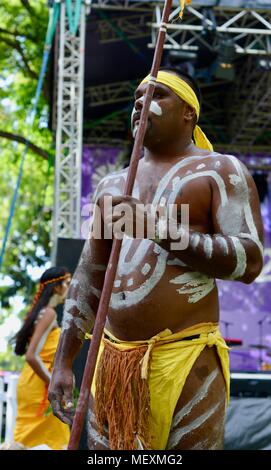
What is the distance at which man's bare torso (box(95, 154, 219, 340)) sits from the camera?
2650mm

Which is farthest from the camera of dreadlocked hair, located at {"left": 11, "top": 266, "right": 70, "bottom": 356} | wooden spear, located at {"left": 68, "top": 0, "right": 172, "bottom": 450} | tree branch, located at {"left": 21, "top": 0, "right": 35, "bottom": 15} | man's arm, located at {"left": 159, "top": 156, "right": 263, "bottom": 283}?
tree branch, located at {"left": 21, "top": 0, "right": 35, "bottom": 15}

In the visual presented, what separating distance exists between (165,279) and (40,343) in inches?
140

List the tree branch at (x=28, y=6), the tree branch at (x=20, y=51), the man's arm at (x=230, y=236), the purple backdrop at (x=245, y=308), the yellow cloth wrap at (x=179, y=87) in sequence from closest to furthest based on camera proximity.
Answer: the man's arm at (x=230, y=236) → the yellow cloth wrap at (x=179, y=87) → the purple backdrop at (x=245, y=308) → the tree branch at (x=28, y=6) → the tree branch at (x=20, y=51)

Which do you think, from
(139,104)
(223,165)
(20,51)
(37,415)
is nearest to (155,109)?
(139,104)

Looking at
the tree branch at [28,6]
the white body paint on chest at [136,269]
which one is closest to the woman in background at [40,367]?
the white body paint on chest at [136,269]

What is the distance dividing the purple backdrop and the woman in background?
A: 8128 mm

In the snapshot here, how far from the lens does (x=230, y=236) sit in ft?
8.36

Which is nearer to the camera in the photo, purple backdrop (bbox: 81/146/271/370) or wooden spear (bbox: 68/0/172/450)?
wooden spear (bbox: 68/0/172/450)

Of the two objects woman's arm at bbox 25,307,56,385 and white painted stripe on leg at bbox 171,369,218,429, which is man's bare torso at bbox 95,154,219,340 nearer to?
white painted stripe on leg at bbox 171,369,218,429

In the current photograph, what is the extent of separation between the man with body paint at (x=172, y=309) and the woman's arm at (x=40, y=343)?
3.17 m

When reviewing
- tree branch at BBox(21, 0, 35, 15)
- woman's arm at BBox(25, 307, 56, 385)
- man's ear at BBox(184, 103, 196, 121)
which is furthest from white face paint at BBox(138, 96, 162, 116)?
tree branch at BBox(21, 0, 35, 15)

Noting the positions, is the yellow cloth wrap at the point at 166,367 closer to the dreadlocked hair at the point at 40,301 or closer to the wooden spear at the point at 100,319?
the wooden spear at the point at 100,319

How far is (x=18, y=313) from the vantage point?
24.0 meters

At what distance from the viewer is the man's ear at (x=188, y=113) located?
2902 millimetres
